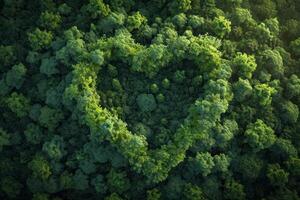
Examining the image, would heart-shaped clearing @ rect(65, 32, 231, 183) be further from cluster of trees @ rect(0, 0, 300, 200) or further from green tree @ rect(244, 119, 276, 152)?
green tree @ rect(244, 119, 276, 152)

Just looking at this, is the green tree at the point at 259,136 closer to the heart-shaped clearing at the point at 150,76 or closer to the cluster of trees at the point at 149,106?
the cluster of trees at the point at 149,106

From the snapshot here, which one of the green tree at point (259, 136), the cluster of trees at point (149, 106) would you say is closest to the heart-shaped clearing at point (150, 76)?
the cluster of trees at point (149, 106)

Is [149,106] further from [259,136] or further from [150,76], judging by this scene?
[259,136]

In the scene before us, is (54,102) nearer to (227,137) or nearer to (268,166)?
(227,137)

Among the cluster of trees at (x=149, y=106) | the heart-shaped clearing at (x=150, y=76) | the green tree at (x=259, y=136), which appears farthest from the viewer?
the green tree at (x=259, y=136)

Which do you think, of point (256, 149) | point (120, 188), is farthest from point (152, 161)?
point (256, 149)

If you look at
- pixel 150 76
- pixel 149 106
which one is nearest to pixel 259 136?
pixel 149 106

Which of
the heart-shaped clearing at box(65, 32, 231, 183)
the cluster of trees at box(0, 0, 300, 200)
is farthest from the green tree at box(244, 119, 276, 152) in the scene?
the heart-shaped clearing at box(65, 32, 231, 183)
